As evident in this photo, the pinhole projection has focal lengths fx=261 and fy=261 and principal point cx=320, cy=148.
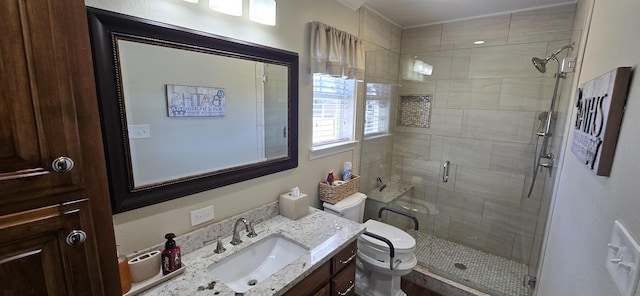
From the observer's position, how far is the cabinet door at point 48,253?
566 mm

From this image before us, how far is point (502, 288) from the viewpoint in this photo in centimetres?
229

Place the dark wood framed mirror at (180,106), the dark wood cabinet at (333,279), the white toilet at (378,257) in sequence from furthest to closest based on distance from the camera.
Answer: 1. the white toilet at (378,257)
2. the dark wood cabinet at (333,279)
3. the dark wood framed mirror at (180,106)

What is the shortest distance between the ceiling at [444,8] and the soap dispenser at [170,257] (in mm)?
2107

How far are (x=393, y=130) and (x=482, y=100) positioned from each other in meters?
0.98

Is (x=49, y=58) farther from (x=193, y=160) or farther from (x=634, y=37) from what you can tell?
(x=634, y=37)

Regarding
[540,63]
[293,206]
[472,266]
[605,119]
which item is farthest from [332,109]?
[472,266]

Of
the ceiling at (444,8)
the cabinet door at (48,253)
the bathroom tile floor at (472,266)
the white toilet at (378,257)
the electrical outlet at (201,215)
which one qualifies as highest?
the ceiling at (444,8)

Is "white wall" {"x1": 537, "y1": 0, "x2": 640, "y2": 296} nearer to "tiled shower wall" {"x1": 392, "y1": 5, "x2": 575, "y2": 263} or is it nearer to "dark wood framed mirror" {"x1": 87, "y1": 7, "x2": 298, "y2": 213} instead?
"tiled shower wall" {"x1": 392, "y1": 5, "x2": 575, "y2": 263}

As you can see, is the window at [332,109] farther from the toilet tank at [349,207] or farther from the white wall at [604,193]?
the white wall at [604,193]

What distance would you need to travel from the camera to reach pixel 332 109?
7.86 feet

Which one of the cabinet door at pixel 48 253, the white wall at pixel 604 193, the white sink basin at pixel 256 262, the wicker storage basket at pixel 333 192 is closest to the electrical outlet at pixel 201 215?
the white sink basin at pixel 256 262

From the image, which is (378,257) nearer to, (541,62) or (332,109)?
(332,109)

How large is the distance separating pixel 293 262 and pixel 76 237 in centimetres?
93

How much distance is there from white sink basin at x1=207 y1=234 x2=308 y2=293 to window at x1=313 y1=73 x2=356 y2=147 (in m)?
0.92
